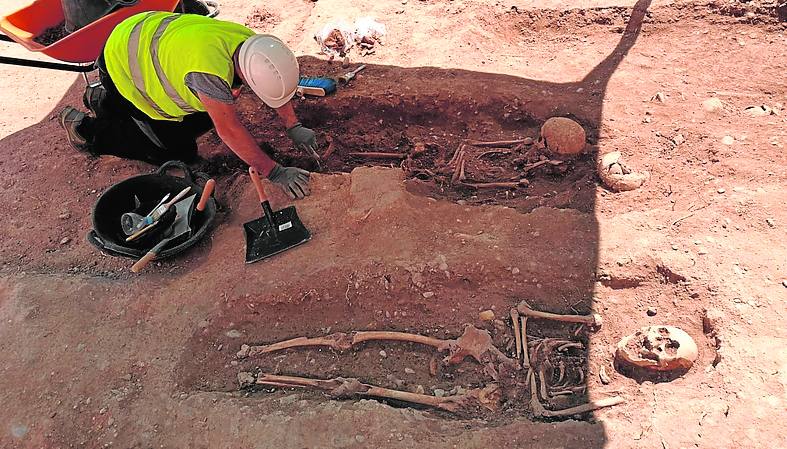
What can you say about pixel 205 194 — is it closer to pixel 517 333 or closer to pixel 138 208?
pixel 138 208

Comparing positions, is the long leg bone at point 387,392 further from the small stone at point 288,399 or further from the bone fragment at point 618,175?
the bone fragment at point 618,175

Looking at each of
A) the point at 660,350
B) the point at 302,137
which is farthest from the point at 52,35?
the point at 660,350

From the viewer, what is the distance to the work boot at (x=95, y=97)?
3.98 metres

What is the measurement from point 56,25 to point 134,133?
1434mm

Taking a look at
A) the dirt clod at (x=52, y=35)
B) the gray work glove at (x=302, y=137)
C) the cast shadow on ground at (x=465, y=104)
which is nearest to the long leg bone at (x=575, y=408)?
the cast shadow on ground at (x=465, y=104)

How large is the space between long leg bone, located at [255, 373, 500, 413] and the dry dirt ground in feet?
0.20

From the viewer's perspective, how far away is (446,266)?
9.67 feet

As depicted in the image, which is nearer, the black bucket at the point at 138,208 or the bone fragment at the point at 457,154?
the black bucket at the point at 138,208

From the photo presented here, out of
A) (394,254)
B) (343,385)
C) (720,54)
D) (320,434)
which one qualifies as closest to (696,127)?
(720,54)

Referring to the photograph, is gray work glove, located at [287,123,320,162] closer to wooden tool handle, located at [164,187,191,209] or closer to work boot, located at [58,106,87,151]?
wooden tool handle, located at [164,187,191,209]

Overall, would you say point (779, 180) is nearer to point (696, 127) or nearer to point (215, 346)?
point (696, 127)

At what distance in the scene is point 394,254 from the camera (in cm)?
304

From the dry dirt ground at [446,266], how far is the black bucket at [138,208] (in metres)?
0.15

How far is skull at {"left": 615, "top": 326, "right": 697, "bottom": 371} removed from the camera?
2.35 m
